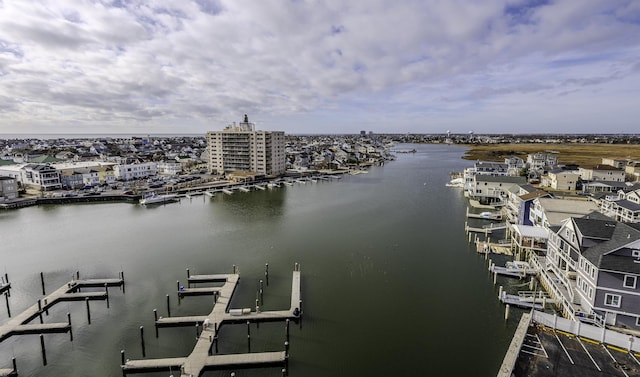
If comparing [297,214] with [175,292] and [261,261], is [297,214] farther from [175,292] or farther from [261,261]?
[175,292]

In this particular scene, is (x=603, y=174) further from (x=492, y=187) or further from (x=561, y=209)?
(x=561, y=209)

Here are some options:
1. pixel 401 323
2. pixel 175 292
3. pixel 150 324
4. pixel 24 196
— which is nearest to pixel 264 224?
pixel 175 292

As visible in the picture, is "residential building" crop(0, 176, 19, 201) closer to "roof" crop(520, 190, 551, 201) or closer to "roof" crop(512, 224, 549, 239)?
"roof" crop(512, 224, 549, 239)

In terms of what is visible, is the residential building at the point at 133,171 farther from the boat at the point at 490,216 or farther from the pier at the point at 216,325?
the boat at the point at 490,216

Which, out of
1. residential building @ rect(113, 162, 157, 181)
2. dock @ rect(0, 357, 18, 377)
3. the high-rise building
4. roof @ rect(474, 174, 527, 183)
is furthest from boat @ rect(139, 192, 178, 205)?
roof @ rect(474, 174, 527, 183)

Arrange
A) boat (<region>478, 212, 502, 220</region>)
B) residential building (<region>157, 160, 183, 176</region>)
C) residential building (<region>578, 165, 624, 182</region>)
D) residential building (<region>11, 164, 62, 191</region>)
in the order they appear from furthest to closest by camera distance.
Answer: residential building (<region>157, 160, 183, 176</region>), residential building (<region>11, 164, 62, 191</region>), residential building (<region>578, 165, 624, 182</region>), boat (<region>478, 212, 502, 220</region>)

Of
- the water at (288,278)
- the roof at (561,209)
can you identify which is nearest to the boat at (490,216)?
the water at (288,278)
